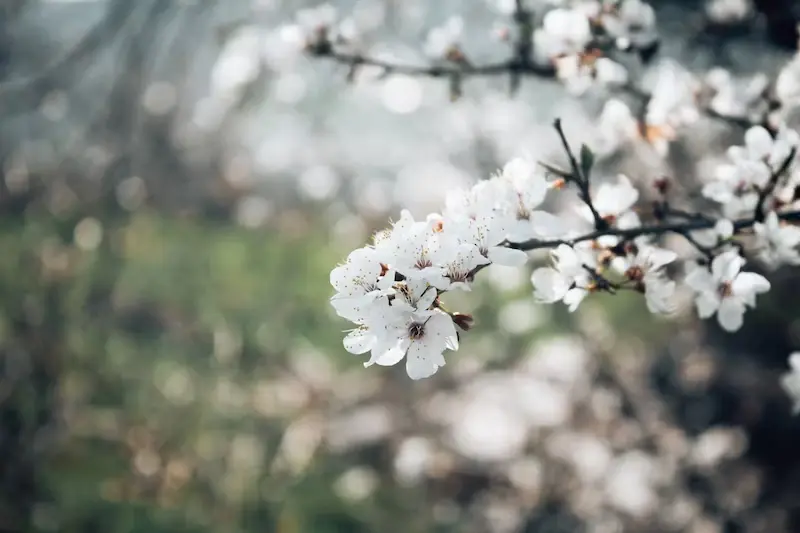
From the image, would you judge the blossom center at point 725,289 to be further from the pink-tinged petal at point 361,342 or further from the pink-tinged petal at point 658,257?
the pink-tinged petal at point 361,342

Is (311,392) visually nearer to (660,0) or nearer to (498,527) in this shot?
(498,527)

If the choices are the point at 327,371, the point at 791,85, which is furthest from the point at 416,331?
the point at 327,371

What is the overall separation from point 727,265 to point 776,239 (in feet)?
0.28

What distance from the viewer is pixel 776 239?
0.99 m

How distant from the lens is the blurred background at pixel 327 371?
258 centimetres

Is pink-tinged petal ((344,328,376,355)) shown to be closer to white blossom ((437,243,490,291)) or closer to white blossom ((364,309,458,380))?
white blossom ((364,309,458,380))

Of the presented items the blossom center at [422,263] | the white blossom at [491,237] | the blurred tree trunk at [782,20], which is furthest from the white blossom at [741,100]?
the blossom center at [422,263]

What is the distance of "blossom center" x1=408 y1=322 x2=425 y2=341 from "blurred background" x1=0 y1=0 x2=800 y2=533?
0.95m

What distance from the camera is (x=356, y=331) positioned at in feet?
2.99

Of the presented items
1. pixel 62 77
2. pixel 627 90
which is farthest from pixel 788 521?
pixel 62 77

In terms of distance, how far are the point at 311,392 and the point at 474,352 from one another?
1036 mm

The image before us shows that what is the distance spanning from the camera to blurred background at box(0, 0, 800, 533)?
2.58 metres

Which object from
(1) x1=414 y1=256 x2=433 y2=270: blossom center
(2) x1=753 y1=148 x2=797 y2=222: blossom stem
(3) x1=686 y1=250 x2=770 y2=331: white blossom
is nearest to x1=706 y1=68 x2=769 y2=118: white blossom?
(2) x1=753 y1=148 x2=797 y2=222: blossom stem

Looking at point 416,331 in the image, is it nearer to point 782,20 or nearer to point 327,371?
point 782,20
